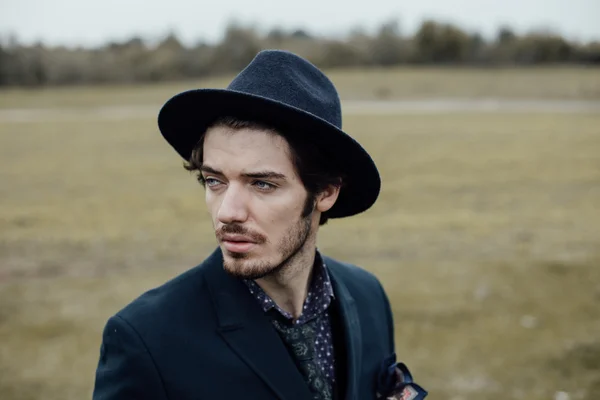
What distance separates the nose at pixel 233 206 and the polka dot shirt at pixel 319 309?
25cm

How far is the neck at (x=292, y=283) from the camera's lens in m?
1.93

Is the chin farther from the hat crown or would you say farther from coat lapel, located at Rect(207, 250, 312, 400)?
the hat crown

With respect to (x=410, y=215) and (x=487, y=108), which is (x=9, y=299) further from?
(x=487, y=108)

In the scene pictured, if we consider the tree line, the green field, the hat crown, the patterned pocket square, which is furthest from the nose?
the tree line

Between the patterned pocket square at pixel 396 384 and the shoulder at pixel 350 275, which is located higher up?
the shoulder at pixel 350 275

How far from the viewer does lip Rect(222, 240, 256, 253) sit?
176cm

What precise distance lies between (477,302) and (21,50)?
56.8m

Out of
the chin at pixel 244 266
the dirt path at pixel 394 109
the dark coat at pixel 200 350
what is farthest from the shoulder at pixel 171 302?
the dirt path at pixel 394 109

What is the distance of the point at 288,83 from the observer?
1.84 meters

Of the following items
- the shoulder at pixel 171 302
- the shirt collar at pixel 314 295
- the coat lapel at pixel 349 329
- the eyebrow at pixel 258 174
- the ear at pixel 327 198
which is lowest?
the coat lapel at pixel 349 329

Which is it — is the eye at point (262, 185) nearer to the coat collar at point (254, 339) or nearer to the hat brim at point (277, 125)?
the hat brim at point (277, 125)

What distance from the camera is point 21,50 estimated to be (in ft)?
181

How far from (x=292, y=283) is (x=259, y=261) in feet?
0.74

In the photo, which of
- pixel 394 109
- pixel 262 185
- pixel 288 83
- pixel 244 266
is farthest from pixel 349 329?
pixel 394 109
